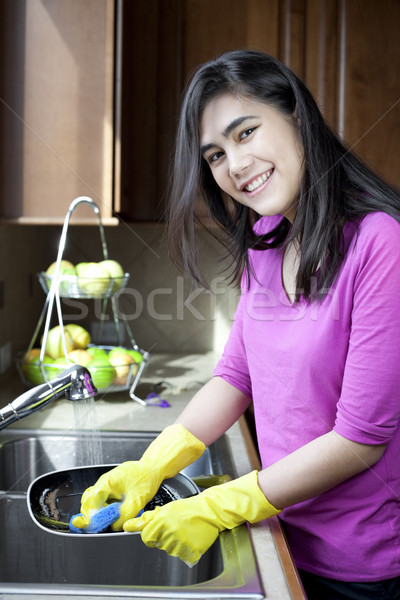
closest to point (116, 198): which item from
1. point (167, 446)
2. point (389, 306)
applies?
point (167, 446)

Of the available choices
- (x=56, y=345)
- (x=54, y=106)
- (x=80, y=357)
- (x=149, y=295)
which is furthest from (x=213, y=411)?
(x=149, y=295)

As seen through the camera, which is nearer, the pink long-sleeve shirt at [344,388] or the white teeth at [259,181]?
the pink long-sleeve shirt at [344,388]

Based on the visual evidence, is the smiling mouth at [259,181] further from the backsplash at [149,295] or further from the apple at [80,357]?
the backsplash at [149,295]

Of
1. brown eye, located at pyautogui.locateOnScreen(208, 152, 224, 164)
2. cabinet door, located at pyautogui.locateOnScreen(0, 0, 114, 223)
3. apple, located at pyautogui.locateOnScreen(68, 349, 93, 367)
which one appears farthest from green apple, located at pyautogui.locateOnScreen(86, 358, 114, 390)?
brown eye, located at pyautogui.locateOnScreen(208, 152, 224, 164)

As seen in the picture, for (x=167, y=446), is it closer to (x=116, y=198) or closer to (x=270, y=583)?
(x=270, y=583)

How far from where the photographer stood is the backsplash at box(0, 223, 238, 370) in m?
2.12

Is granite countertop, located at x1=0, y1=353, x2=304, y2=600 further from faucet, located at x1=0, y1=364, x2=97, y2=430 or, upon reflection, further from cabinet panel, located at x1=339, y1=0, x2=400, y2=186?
cabinet panel, located at x1=339, y1=0, x2=400, y2=186

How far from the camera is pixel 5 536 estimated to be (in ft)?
3.16

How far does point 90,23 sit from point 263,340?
93cm

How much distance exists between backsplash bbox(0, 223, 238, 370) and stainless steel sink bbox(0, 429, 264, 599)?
0.79m

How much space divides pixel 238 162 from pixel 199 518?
506 millimetres

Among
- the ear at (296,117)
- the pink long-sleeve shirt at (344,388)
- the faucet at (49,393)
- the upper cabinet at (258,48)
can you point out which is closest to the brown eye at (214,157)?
the ear at (296,117)

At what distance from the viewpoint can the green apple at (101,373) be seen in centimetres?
148

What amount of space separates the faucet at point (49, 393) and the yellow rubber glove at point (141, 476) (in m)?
0.13
